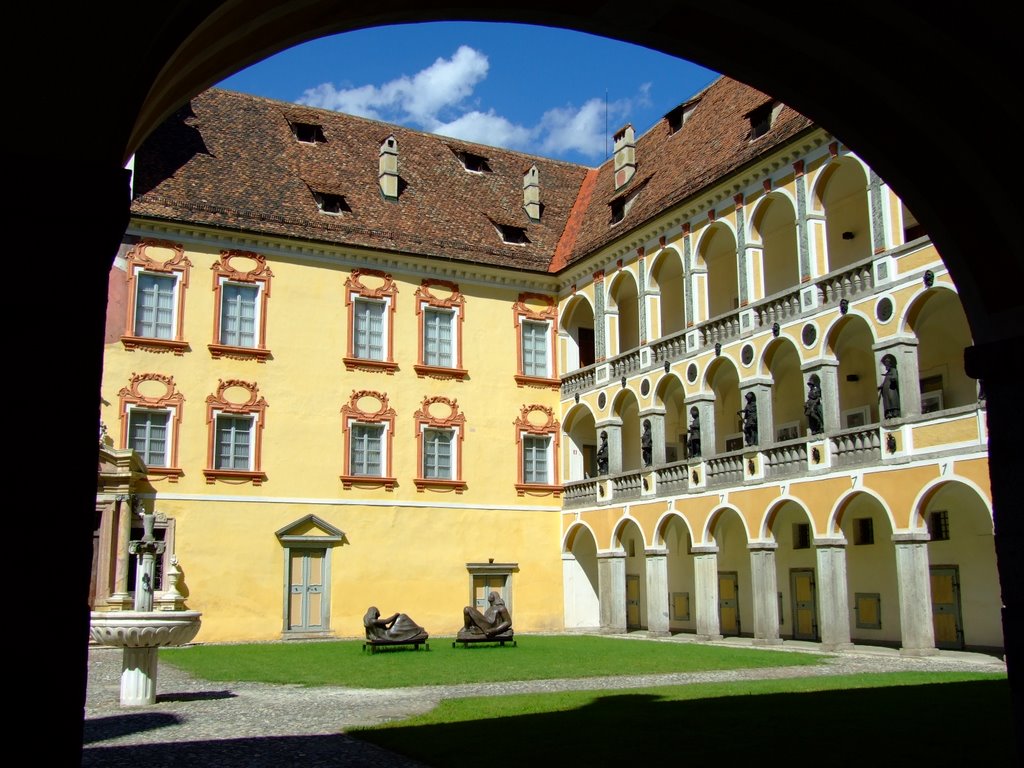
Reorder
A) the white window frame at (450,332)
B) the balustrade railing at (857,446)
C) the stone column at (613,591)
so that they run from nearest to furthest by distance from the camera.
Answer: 1. the balustrade railing at (857,446)
2. the stone column at (613,591)
3. the white window frame at (450,332)

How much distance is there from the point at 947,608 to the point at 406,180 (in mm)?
20712

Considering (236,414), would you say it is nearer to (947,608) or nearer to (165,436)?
(165,436)

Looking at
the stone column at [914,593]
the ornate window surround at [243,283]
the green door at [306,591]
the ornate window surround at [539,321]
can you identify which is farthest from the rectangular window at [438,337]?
the stone column at [914,593]

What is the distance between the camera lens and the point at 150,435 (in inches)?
1156

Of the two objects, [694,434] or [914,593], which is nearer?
[914,593]

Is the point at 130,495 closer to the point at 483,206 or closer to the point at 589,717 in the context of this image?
the point at 483,206

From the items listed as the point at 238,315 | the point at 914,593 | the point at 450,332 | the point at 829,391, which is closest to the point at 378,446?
the point at 450,332

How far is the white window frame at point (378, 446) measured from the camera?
31875 mm

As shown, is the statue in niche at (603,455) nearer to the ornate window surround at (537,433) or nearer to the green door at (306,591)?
the ornate window surround at (537,433)

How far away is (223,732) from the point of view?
1117 cm

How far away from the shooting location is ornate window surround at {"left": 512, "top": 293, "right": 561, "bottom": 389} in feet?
114

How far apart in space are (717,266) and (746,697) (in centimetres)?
1966

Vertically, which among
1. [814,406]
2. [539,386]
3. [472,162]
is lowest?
[814,406]

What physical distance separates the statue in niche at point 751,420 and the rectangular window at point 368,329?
11.3m
